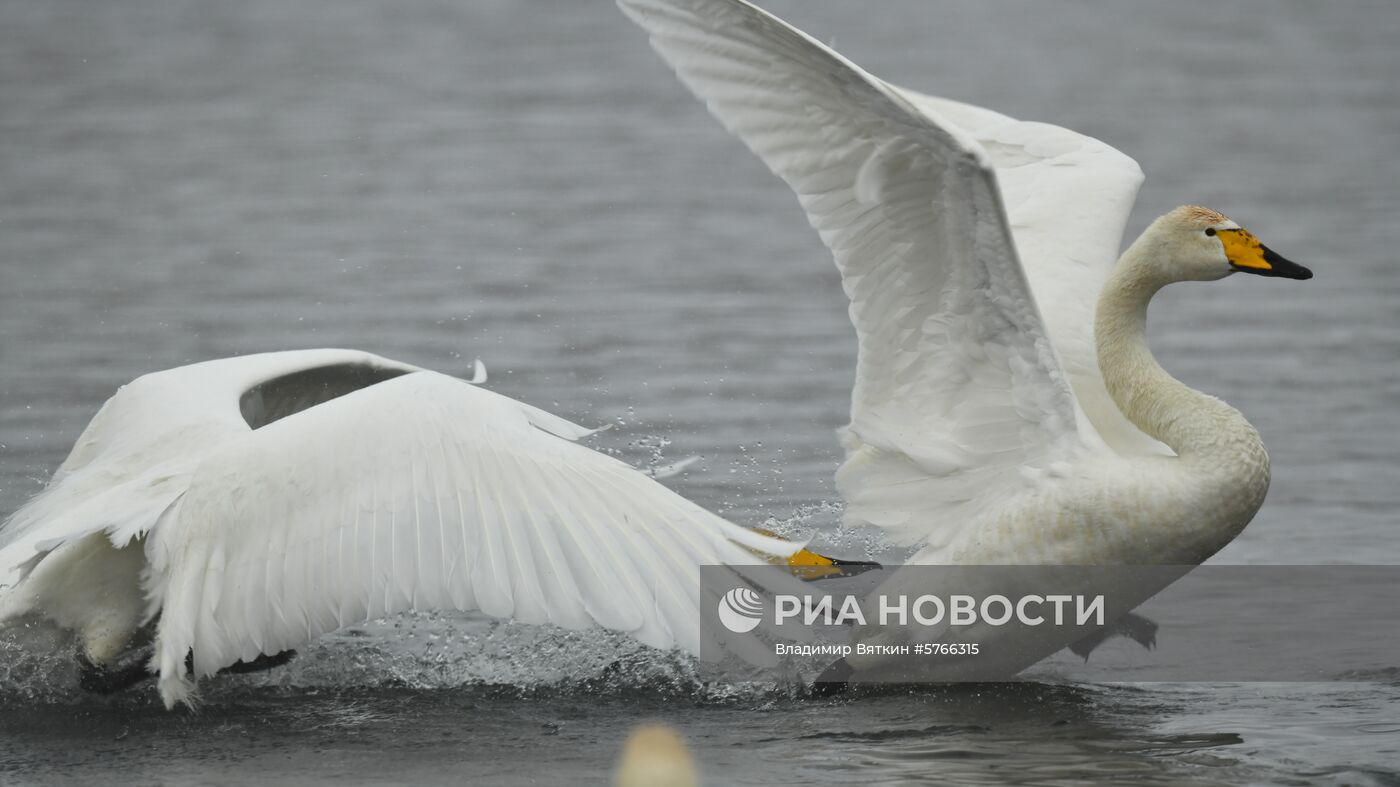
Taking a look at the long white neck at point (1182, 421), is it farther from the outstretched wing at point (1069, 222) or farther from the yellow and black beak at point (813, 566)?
the yellow and black beak at point (813, 566)

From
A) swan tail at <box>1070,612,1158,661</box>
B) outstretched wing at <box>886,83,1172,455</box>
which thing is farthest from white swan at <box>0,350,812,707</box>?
outstretched wing at <box>886,83,1172,455</box>

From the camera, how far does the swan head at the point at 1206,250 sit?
279 inches

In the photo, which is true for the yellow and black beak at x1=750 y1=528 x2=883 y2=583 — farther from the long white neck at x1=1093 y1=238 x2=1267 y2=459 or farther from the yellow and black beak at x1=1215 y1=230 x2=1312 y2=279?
the yellow and black beak at x1=1215 y1=230 x2=1312 y2=279

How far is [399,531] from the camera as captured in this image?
5859mm

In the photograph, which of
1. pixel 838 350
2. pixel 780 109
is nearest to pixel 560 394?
pixel 838 350

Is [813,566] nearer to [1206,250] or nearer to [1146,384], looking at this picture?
[1146,384]

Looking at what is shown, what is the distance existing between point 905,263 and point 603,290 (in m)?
7.02

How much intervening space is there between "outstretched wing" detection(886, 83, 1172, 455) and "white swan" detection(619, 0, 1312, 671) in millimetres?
51

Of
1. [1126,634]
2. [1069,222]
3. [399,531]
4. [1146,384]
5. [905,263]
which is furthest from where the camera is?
[1069,222]

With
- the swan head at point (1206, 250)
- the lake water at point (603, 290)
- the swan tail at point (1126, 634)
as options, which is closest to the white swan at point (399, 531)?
the lake water at point (603, 290)

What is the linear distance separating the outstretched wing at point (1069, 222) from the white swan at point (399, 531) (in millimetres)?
1724

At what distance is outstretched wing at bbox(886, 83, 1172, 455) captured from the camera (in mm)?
7320

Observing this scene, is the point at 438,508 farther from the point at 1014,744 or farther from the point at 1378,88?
the point at 1378,88

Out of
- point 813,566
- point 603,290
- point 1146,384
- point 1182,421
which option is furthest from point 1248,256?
point 603,290
